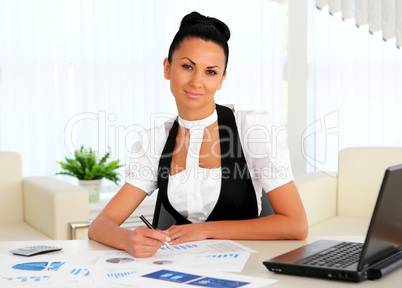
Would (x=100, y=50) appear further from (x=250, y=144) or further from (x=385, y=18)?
(x=250, y=144)

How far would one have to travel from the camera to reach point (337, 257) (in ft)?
4.55

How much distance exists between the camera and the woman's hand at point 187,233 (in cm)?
169

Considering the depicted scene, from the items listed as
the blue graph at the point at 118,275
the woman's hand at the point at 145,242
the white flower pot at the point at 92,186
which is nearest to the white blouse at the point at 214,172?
the woman's hand at the point at 145,242

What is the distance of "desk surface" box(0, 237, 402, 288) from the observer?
1.24 m

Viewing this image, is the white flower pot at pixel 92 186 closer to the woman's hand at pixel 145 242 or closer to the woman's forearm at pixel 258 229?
the woman's forearm at pixel 258 229

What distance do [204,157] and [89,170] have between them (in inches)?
87.2

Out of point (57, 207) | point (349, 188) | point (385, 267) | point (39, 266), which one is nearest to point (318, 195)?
point (349, 188)

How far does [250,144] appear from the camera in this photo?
201cm

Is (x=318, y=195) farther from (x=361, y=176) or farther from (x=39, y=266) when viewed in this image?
(x=39, y=266)

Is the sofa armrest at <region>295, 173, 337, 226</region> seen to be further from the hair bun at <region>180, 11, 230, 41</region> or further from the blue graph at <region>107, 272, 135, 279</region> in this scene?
the blue graph at <region>107, 272, 135, 279</region>

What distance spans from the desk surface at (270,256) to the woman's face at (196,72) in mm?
536

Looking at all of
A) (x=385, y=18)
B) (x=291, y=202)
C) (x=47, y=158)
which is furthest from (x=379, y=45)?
(x=291, y=202)

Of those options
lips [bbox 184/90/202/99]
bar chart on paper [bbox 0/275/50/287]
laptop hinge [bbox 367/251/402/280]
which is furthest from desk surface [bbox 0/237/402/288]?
lips [bbox 184/90/202/99]

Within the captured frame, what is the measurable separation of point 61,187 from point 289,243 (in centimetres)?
206
